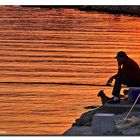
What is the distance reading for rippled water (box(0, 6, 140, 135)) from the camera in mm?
12469

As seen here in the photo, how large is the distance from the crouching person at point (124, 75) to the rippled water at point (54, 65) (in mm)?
1471

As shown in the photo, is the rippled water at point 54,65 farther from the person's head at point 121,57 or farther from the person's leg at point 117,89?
the person's head at point 121,57

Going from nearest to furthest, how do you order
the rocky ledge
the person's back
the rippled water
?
the rocky ledge
the person's back
the rippled water

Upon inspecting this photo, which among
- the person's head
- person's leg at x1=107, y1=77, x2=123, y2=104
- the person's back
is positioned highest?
the person's head

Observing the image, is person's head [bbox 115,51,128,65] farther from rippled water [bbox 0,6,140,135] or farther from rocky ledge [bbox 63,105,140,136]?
rippled water [bbox 0,6,140,135]

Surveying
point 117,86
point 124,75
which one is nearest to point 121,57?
point 124,75

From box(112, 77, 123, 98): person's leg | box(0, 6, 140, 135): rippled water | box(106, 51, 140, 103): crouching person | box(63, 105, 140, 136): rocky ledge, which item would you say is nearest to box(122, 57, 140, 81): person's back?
box(106, 51, 140, 103): crouching person

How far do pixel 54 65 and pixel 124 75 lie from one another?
47.6 feet

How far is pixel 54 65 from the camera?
2367 centimetres

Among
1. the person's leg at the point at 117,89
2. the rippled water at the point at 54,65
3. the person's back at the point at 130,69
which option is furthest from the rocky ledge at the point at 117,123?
the rippled water at the point at 54,65

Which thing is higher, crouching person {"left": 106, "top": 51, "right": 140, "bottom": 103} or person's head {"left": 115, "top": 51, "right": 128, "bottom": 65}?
person's head {"left": 115, "top": 51, "right": 128, "bottom": 65}

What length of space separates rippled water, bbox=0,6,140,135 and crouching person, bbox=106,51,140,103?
147cm

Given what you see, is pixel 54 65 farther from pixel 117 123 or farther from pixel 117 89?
pixel 117 123

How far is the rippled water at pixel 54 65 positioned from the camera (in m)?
12.5
